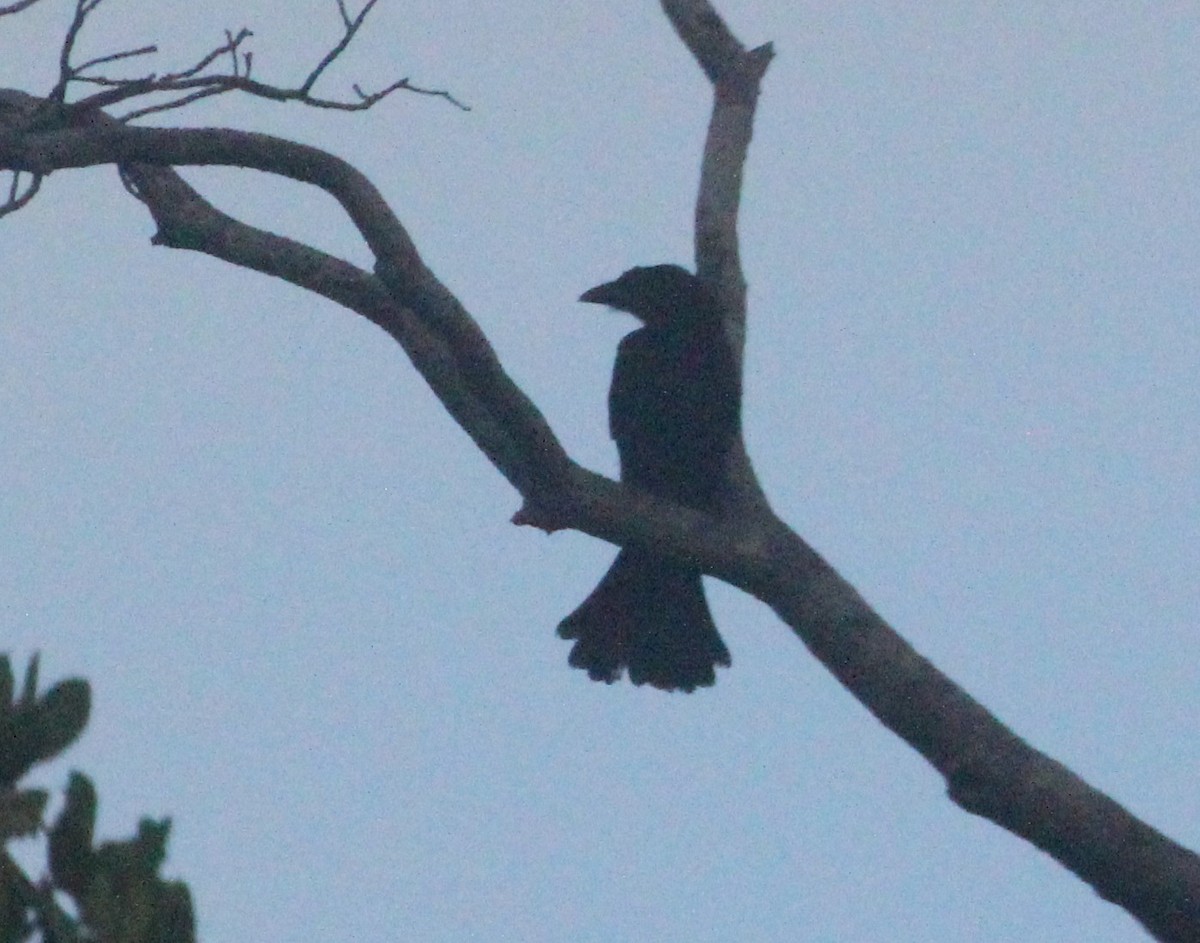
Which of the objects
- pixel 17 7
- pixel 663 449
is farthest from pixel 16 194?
pixel 663 449

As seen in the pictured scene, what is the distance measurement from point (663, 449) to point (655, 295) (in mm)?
532

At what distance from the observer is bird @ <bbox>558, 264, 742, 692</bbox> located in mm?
6195

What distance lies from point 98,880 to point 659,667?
3.72 meters

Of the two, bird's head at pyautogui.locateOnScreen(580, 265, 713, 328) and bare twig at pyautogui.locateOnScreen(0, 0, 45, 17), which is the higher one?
bird's head at pyautogui.locateOnScreen(580, 265, 713, 328)

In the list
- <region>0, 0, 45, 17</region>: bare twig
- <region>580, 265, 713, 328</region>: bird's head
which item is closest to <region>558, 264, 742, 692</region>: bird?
<region>580, 265, 713, 328</region>: bird's head

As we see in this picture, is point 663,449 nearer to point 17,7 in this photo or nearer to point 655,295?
point 655,295

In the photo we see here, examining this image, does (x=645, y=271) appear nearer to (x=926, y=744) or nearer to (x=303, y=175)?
(x=303, y=175)

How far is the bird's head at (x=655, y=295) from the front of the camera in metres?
6.77

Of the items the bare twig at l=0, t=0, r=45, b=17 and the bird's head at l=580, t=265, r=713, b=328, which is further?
the bird's head at l=580, t=265, r=713, b=328

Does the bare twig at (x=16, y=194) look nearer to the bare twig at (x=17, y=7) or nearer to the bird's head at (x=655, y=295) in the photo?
the bare twig at (x=17, y=7)

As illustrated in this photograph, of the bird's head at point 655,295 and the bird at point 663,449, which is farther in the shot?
the bird's head at point 655,295

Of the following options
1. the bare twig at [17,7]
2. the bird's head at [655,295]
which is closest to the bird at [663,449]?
the bird's head at [655,295]

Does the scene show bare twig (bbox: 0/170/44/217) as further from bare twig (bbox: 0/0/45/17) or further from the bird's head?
the bird's head

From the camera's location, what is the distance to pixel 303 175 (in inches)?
181
